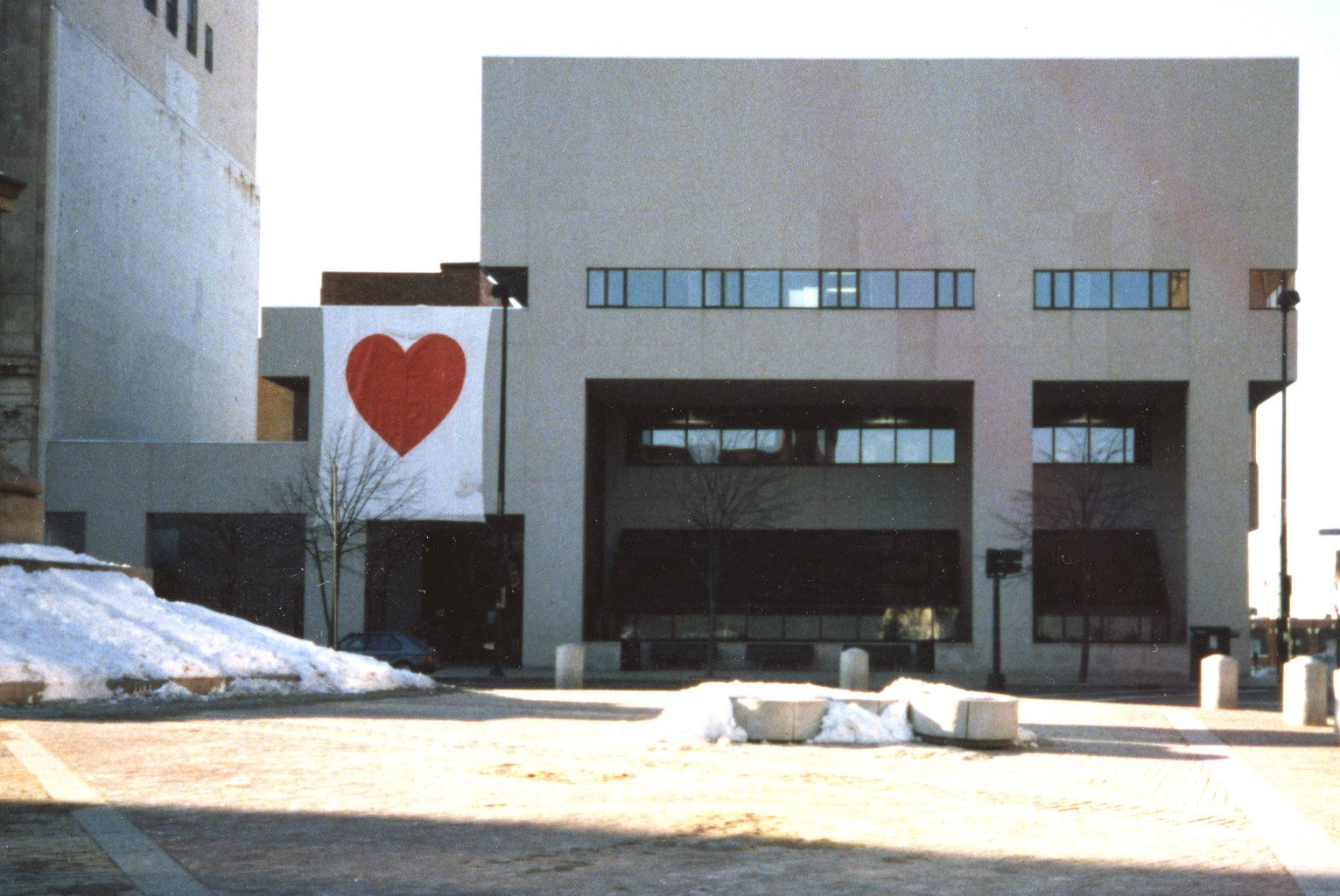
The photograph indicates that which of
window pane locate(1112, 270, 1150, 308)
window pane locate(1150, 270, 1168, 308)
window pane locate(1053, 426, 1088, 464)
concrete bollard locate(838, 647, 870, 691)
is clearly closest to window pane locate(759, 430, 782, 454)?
window pane locate(1053, 426, 1088, 464)

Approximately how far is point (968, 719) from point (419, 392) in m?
35.9

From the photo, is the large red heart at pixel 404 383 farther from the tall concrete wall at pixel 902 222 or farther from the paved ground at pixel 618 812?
the paved ground at pixel 618 812

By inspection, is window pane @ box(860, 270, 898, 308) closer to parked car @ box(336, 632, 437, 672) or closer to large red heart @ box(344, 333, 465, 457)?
large red heart @ box(344, 333, 465, 457)

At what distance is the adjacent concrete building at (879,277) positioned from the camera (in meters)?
50.3

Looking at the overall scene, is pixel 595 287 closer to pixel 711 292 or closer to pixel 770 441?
pixel 711 292

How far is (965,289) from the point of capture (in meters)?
50.9

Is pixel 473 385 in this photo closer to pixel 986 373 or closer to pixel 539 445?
pixel 539 445

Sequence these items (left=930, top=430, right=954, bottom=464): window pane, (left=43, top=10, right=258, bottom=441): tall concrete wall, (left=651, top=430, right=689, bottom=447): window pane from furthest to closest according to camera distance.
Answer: (left=651, top=430, right=689, bottom=447): window pane → (left=930, top=430, right=954, bottom=464): window pane → (left=43, top=10, right=258, bottom=441): tall concrete wall

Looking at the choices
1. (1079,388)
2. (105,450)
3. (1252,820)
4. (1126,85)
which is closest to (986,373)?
(1079,388)

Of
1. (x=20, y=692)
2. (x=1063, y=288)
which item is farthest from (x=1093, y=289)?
(x=20, y=692)

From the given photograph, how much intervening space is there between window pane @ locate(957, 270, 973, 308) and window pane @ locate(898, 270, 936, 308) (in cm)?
84

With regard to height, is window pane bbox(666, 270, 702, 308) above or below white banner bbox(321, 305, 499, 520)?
above

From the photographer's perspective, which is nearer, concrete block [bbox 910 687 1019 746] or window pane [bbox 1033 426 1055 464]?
concrete block [bbox 910 687 1019 746]

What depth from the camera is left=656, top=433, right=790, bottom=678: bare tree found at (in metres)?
51.8
